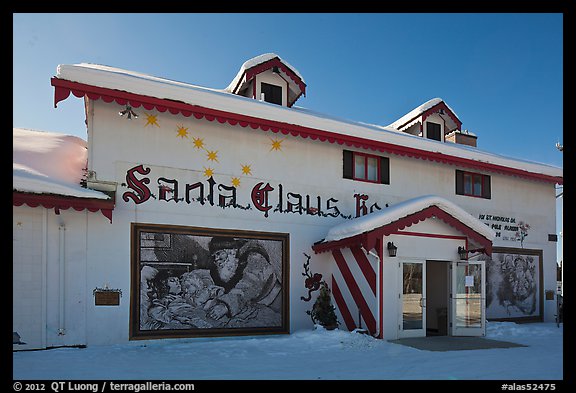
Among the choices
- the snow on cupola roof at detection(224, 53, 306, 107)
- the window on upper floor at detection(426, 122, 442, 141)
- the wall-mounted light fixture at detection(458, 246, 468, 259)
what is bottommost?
the wall-mounted light fixture at detection(458, 246, 468, 259)

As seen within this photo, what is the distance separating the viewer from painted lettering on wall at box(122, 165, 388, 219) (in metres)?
10.00

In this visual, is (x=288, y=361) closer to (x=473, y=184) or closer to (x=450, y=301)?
(x=450, y=301)

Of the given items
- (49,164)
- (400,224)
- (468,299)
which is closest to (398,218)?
(400,224)

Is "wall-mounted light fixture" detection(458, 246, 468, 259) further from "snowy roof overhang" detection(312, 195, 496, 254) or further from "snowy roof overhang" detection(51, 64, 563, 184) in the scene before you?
"snowy roof overhang" detection(51, 64, 563, 184)

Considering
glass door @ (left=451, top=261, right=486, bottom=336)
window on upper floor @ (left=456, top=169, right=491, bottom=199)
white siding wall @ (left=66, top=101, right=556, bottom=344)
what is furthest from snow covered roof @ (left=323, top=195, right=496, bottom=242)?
window on upper floor @ (left=456, top=169, right=491, bottom=199)

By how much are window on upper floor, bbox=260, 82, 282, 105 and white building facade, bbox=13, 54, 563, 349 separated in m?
0.04

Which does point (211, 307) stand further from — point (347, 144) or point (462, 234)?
point (462, 234)

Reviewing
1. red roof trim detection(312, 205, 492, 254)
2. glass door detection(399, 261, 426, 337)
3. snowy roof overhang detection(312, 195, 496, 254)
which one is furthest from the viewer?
glass door detection(399, 261, 426, 337)

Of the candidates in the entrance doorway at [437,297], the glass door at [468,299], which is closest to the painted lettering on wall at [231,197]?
the entrance doorway at [437,297]

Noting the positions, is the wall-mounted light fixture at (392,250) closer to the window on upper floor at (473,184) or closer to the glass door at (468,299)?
the glass door at (468,299)

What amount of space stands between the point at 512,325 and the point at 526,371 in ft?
22.2

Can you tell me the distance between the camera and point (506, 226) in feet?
50.9

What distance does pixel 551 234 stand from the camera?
1670cm

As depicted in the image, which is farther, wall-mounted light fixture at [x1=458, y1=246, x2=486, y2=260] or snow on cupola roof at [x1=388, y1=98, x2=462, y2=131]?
snow on cupola roof at [x1=388, y1=98, x2=462, y2=131]
